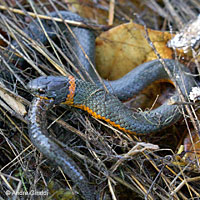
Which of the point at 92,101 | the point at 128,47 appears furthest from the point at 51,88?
the point at 128,47

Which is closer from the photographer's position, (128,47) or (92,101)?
(92,101)

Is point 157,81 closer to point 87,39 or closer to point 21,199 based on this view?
point 87,39

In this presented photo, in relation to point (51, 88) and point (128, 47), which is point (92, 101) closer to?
point (51, 88)

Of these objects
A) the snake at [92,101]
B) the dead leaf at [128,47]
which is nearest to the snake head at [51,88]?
the snake at [92,101]

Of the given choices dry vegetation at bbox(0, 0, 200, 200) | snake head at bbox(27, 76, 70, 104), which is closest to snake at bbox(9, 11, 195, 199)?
snake head at bbox(27, 76, 70, 104)

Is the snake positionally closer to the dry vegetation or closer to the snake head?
the snake head

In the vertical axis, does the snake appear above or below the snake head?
below
